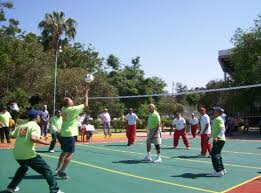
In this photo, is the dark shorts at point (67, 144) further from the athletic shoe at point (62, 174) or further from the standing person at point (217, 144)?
the standing person at point (217, 144)

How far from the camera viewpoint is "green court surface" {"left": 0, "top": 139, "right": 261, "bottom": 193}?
9703mm

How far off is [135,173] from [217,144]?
2321mm

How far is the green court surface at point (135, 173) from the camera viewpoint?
31.8 ft

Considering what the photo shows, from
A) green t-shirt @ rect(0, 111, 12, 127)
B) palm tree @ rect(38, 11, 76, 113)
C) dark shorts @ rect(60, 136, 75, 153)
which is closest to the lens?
dark shorts @ rect(60, 136, 75, 153)

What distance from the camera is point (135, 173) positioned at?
38.3ft

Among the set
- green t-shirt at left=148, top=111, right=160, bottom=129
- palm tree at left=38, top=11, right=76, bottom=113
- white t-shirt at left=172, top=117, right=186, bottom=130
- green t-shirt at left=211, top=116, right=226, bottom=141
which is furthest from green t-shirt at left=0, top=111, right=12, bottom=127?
palm tree at left=38, top=11, right=76, bottom=113

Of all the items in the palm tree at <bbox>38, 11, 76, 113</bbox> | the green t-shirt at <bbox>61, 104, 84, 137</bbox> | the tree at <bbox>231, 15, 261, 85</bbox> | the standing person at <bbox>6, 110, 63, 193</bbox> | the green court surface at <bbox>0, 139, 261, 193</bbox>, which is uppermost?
the palm tree at <bbox>38, 11, 76, 113</bbox>

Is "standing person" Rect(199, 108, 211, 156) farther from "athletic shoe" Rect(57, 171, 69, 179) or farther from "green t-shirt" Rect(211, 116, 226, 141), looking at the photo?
"athletic shoe" Rect(57, 171, 69, 179)

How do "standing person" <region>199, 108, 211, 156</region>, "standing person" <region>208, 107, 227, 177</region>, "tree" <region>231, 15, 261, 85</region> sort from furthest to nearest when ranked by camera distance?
1. "tree" <region>231, 15, 261, 85</region>
2. "standing person" <region>199, 108, 211, 156</region>
3. "standing person" <region>208, 107, 227, 177</region>

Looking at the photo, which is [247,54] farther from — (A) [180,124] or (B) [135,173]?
(B) [135,173]

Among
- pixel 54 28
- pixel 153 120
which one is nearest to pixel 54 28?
pixel 54 28

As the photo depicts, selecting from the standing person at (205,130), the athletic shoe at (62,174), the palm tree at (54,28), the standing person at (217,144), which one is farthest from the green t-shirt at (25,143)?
the palm tree at (54,28)

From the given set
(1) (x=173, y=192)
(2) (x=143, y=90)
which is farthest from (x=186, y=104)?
(1) (x=173, y=192)

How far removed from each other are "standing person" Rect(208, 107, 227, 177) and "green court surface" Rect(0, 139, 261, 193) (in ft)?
0.87
